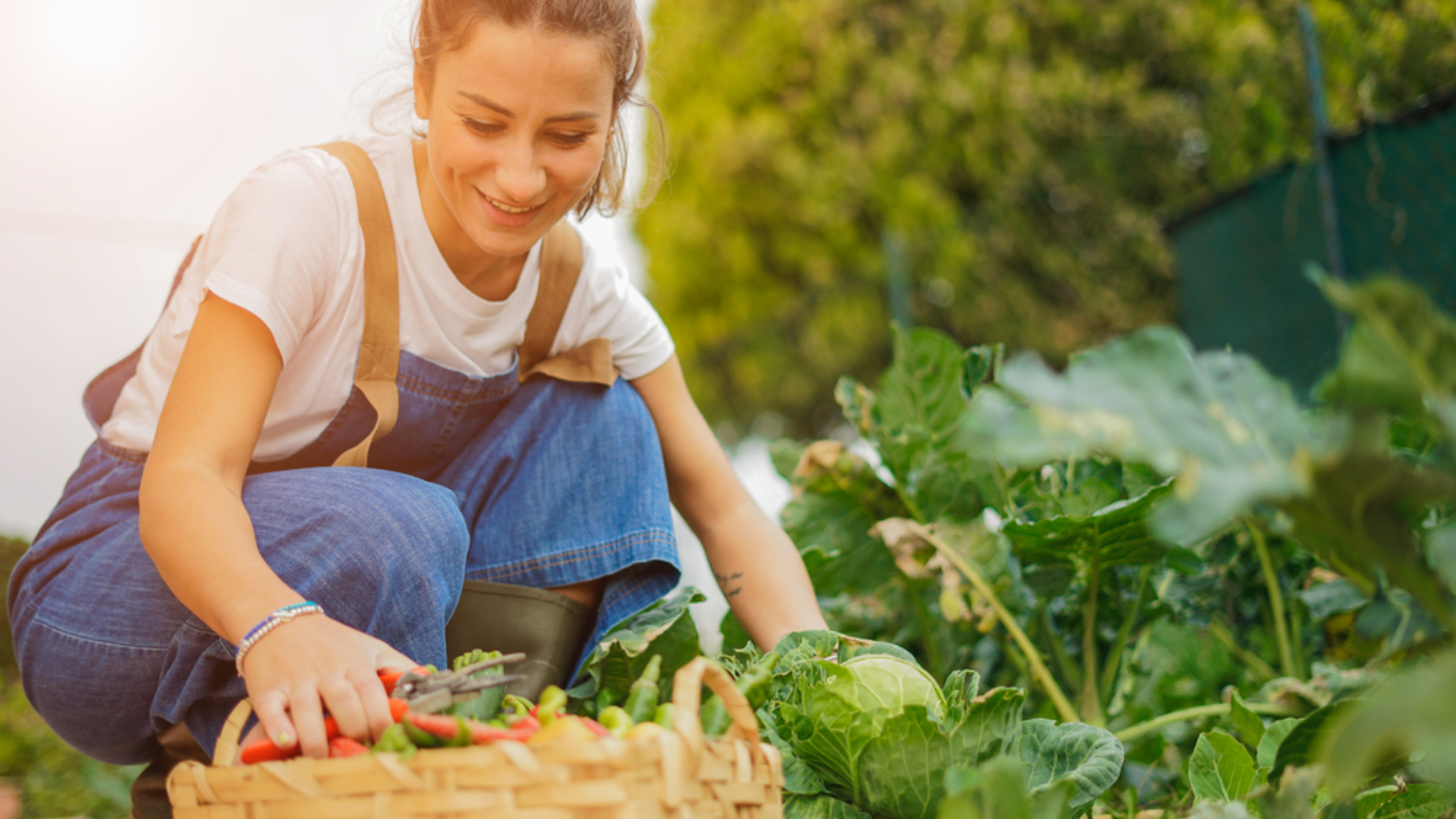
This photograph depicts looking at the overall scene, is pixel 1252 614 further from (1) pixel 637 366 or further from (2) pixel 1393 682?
(2) pixel 1393 682

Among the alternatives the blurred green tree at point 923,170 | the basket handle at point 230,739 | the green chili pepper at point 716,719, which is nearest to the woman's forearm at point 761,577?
the green chili pepper at point 716,719

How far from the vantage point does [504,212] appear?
1.16 metres

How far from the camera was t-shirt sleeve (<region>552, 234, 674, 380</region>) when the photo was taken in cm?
141

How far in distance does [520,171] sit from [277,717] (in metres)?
0.63

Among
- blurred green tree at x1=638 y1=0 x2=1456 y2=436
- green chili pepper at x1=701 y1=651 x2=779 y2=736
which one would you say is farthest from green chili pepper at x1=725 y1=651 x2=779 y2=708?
blurred green tree at x1=638 y1=0 x2=1456 y2=436

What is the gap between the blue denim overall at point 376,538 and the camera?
1.01 m

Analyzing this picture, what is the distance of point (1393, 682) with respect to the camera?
46 centimetres

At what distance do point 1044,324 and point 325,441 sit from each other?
424 cm

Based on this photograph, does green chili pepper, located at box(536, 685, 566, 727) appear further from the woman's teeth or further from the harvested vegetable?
the woman's teeth

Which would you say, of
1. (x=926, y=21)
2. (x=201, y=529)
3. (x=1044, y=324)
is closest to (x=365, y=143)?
(x=201, y=529)

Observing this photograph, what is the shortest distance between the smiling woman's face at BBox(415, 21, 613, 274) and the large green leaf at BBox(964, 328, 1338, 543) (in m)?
0.75

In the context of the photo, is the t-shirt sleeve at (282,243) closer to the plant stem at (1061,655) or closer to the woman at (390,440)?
the woman at (390,440)

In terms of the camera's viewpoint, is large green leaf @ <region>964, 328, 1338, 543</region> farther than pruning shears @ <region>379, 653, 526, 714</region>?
No

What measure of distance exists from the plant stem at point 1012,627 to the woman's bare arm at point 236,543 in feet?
2.62
